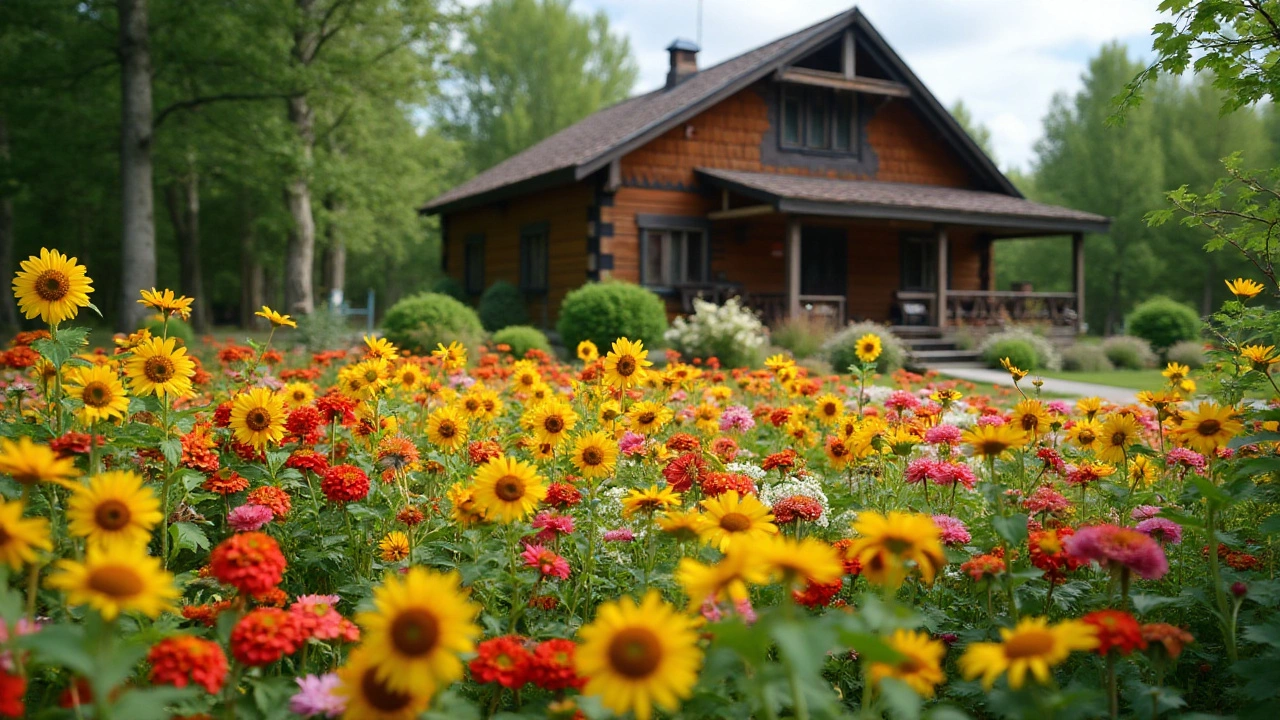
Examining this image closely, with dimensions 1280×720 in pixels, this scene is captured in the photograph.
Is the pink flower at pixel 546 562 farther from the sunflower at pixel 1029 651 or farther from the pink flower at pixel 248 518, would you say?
the sunflower at pixel 1029 651

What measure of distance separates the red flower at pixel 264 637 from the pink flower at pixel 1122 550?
5.26 feet

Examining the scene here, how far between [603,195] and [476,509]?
13666 millimetres

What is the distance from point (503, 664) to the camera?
6.10 ft

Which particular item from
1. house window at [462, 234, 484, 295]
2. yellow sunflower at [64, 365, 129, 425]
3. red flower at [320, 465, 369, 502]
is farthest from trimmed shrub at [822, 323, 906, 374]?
yellow sunflower at [64, 365, 129, 425]

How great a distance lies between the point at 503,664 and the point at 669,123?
14499 mm

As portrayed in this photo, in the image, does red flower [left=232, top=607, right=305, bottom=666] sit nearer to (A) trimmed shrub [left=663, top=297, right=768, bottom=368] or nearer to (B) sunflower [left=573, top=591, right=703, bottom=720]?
(B) sunflower [left=573, top=591, right=703, bottom=720]

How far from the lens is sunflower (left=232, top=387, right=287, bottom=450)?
116 inches

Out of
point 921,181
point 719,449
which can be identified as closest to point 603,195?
point 921,181

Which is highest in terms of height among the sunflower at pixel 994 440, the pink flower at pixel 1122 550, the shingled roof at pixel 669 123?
the shingled roof at pixel 669 123

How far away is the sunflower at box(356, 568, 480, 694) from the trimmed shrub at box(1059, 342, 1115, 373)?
17.3 m

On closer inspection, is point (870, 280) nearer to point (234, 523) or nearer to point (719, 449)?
point (719, 449)

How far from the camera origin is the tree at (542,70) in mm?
35594

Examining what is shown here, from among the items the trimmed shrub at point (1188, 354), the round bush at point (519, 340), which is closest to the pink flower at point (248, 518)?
the round bush at point (519, 340)

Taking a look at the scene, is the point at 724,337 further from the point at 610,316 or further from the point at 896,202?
the point at 896,202
